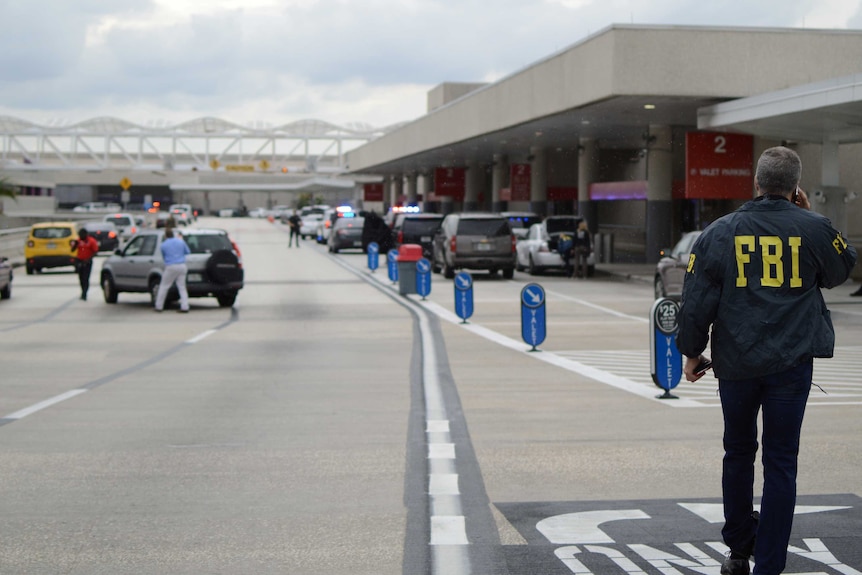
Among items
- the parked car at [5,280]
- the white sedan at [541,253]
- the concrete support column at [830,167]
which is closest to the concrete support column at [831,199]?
the concrete support column at [830,167]

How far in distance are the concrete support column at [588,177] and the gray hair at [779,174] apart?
4160 centimetres

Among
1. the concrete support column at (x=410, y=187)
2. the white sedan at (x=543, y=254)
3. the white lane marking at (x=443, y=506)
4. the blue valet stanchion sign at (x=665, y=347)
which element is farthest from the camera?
the concrete support column at (x=410, y=187)

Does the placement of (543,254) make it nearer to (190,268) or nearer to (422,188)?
(190,268)

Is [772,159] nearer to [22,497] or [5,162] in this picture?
[22,497]

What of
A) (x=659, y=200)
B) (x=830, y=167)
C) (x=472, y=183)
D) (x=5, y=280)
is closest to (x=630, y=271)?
(x=659, y=200)

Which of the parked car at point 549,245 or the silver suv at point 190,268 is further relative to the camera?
the parked car at point 549,245

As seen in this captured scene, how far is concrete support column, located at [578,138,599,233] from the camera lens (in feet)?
155

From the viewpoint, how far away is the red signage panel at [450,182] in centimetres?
7238

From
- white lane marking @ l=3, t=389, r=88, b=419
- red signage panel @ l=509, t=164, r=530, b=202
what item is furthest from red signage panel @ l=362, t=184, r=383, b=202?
white lane marking @ l=3, t=389, r=88, b=419

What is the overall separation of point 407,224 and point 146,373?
27859 millimetres

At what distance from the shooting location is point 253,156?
19612 cm

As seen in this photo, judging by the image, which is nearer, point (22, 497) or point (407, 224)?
point (22, 497)

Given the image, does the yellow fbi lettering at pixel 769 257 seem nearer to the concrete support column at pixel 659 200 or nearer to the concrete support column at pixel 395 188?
the concrete support column at pixel 659 200

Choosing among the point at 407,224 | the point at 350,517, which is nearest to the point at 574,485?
the point at 350,517
